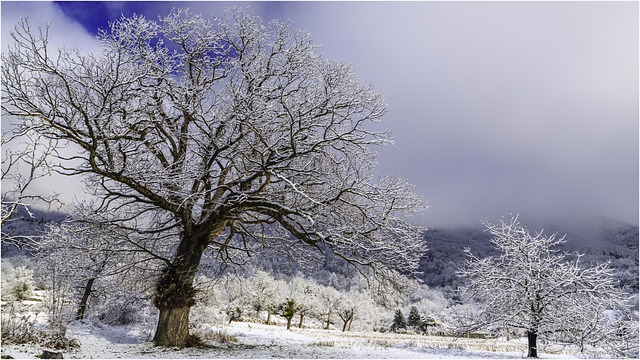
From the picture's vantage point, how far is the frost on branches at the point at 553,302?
13461mm

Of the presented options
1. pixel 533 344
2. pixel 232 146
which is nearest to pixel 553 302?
pixel 533 344

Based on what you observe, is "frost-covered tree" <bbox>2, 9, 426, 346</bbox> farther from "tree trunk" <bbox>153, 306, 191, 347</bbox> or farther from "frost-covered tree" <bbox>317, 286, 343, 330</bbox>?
"frost-covered tree" <bbox>317, 286, 343, 330</bbox>

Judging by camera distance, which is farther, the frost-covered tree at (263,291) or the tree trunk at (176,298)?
the frost-covered tree at (263,291)

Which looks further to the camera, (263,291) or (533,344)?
(263,291)

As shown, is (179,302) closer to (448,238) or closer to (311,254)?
(311,254)

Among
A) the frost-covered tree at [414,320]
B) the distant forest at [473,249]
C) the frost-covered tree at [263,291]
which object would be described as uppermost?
the distant forest at [473,249]

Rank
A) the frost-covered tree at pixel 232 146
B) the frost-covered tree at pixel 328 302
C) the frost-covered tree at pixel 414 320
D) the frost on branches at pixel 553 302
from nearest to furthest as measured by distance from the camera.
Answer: the frost-covered tree at pixel 232 146
the frost on branches at pixel 553 302
the frost-covered tree at pixel 328 302
the frost-covered tree at pixel 414 320

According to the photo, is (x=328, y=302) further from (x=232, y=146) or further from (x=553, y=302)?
(x=232, y=146)

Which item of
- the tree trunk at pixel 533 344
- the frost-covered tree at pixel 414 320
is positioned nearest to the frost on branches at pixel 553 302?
the tree trunk at pixel 533 344

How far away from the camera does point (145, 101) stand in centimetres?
1049

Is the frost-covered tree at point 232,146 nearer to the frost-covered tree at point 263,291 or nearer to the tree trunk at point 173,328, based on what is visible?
the tree trunk at point 173,328

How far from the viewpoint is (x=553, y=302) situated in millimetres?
14133

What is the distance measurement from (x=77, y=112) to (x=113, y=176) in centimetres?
153

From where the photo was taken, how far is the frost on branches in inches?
530
